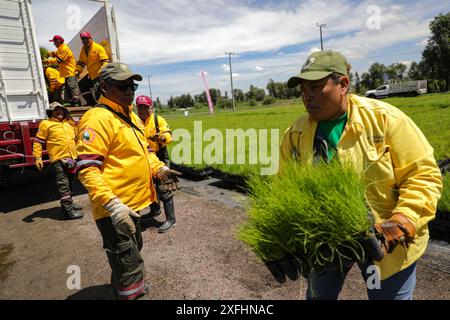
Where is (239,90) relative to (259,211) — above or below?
above

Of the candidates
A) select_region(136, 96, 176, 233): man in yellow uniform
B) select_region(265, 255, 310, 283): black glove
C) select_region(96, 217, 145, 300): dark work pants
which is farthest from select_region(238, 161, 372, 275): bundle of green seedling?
select_region(136, 96, 176, 233): man in yellow uniform

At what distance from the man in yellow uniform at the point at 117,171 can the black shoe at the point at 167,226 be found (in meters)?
1.76

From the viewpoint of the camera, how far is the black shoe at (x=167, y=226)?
4473 millimetres

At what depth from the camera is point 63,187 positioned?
17.4 feet

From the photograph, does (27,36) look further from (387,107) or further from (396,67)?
(396,67)

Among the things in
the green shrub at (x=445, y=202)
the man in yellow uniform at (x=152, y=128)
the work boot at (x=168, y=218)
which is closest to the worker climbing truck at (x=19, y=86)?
the man in yellow uniform at (x=152, y=128)

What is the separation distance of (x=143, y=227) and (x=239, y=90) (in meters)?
97.6

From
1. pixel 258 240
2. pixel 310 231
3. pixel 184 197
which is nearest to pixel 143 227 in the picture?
pixel 184 197

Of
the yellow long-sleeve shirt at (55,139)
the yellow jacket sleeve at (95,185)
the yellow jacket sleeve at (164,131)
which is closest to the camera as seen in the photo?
the yellow jacket sleeve at (95,185)

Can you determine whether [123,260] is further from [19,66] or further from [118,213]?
[19,66]

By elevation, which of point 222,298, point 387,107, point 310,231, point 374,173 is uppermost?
point 387,107

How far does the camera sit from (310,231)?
130 cm

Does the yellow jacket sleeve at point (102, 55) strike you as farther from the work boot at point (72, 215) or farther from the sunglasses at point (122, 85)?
the sunglasses at point (122, 85)

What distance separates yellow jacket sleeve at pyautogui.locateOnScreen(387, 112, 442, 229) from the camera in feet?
4.69
